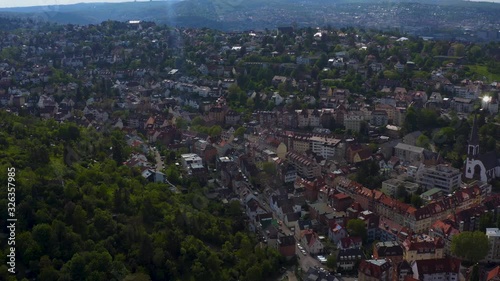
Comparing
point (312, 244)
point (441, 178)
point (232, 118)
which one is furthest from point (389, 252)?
point (232, 118)

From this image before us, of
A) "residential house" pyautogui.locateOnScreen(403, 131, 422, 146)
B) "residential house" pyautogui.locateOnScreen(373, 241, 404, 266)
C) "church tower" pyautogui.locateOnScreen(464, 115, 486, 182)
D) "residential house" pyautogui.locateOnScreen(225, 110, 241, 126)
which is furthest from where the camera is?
"residential house" pyautogui.locateOnScreen(225, 110, 241, 126)

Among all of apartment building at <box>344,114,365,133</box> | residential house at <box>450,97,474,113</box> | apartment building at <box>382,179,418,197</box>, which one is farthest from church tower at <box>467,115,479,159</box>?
residential house at <box>450,97,474,113</box>

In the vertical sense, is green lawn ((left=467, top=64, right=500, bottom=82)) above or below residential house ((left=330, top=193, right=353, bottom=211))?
above

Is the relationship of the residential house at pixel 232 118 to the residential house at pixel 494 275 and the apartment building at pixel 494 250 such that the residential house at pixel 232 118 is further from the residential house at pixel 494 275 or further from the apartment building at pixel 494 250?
the residential house at pixel 494 275

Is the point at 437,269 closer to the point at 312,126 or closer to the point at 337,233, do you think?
the point at 337,233

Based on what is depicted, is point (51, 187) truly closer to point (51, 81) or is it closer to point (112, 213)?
point (112, 213)

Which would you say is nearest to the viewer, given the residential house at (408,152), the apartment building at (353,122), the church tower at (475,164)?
the church tower at (475,164)

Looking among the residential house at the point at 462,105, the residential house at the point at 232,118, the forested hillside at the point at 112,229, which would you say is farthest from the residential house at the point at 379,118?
the forested hillside at the point at 112,229

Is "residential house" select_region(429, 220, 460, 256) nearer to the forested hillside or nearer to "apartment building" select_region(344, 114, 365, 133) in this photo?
the forested hillside
